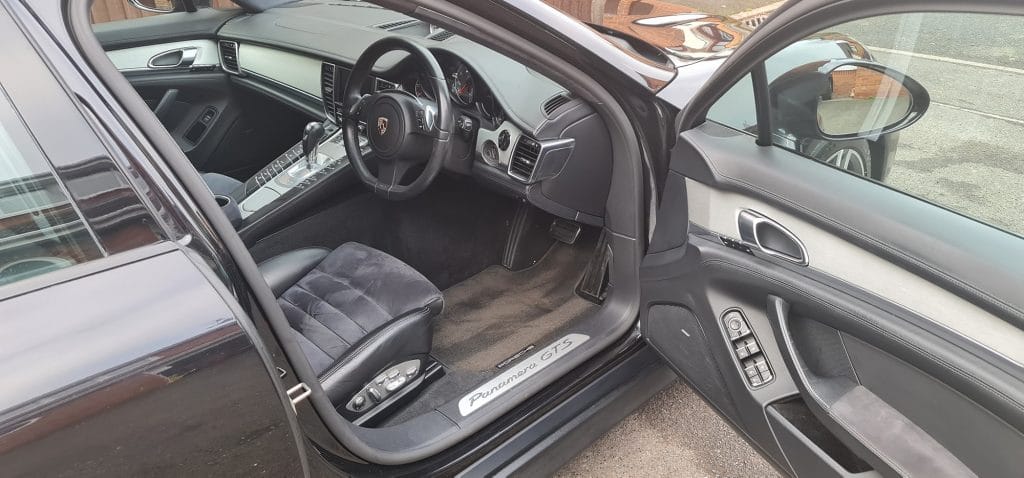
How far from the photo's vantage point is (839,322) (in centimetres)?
122

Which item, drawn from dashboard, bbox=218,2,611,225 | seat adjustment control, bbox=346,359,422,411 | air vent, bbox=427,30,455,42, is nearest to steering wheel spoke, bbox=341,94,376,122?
dashboard, bbox=218,2,611,225

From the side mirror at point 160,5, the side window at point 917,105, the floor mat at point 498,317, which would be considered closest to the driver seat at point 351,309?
the floor mat at point 498,317

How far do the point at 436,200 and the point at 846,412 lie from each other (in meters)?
1.66

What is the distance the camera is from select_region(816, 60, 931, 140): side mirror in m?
1.25

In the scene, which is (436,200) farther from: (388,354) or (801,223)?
(801,223)

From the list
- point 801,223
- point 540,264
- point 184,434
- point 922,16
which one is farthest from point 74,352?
point 540,264

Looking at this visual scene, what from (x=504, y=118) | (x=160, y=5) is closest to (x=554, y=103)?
(x=504, y=118)

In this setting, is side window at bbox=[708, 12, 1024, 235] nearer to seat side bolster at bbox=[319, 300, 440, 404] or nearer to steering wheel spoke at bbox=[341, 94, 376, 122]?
seat side bolster at bbox=[319, 300, 440, 404]

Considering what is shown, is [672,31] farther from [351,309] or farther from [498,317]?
[351,309]

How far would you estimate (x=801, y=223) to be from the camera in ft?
4.20

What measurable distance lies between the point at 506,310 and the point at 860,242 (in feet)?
4.52

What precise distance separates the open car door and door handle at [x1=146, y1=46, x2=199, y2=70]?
2.60 metres

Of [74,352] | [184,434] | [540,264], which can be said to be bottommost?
[540,264]

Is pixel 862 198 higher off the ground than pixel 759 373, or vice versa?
pixel 862 198
